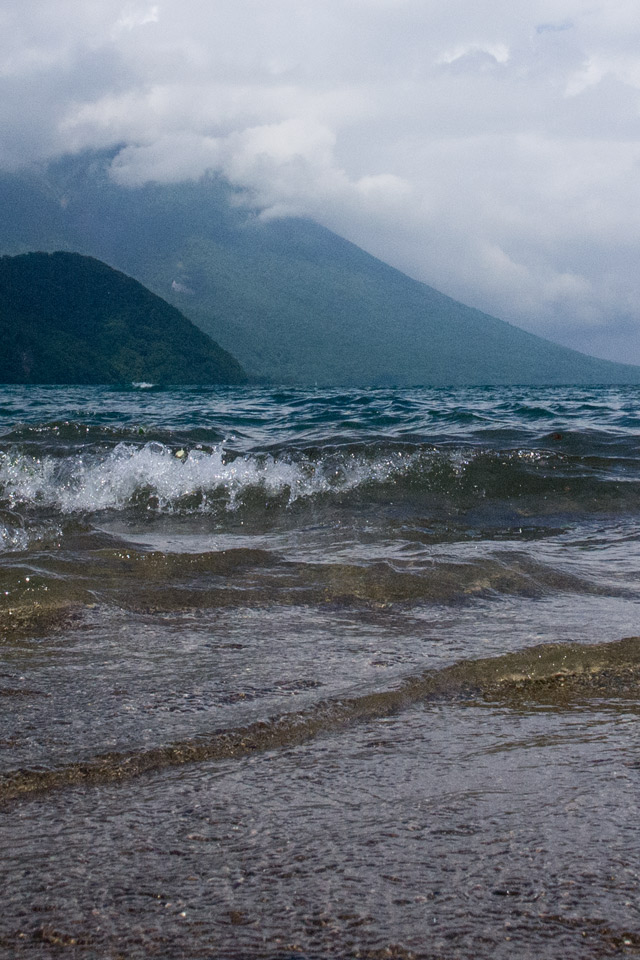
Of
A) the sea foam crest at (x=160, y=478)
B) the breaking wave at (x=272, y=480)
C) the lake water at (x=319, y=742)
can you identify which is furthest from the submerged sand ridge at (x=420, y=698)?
the sea foam crest at (x=160, y=478)

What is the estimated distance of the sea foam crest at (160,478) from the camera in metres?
5.79

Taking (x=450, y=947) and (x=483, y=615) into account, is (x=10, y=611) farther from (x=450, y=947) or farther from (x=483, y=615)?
(x=450, y=947)

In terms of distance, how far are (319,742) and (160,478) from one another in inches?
177

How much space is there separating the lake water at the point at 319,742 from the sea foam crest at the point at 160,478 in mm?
988

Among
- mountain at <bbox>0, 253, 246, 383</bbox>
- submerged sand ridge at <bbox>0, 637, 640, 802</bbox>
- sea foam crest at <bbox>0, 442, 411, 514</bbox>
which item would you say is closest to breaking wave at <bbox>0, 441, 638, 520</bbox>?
Answer: sea foam crest at <bbox>0, 442, 411, 514</bbox>

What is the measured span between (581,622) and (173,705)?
1.58 meters

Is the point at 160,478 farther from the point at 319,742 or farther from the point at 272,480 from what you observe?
the point at 319,742

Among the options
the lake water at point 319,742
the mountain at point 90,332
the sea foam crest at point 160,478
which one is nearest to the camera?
the lake water at point 319,742

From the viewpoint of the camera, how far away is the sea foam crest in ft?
19.0

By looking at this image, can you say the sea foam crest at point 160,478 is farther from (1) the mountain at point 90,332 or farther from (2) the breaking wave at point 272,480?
(1) the mountain at point 90,332

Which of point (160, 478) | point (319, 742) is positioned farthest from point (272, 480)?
point (319, 742)

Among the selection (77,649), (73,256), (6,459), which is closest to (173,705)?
(77,649)

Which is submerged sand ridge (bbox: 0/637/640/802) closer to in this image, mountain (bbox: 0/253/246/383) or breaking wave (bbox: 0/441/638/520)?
breaking wave (bbox: 0/441/638/520)

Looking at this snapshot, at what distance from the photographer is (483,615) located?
9.60ft
